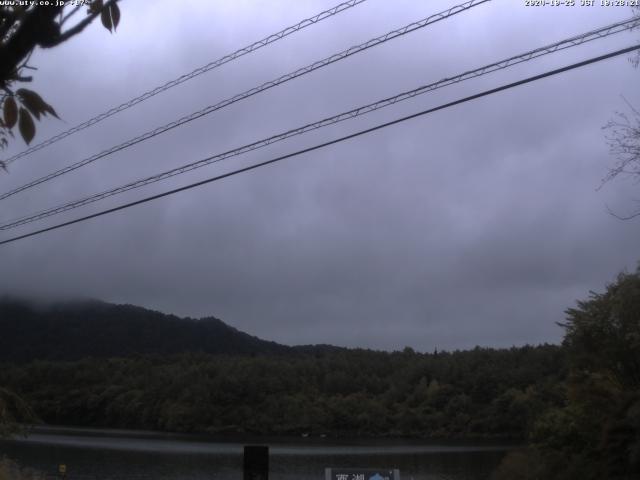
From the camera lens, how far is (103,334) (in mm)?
119312

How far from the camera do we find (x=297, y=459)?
54312 millimetres

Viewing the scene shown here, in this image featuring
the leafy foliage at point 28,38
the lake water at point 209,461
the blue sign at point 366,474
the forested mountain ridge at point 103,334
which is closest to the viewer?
the leafy foliage at point 28,38

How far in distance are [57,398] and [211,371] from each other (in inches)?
896

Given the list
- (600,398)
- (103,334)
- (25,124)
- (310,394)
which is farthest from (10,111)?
(103,334)

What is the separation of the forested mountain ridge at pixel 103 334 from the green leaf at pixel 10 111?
2185 inches

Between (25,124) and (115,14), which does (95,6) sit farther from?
(25,124)

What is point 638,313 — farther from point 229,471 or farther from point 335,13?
point 229,471

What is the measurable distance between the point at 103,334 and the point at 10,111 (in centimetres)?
12107

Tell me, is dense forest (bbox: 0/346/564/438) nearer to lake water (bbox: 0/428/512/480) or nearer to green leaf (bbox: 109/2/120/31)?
lake water (bbox: 0/428/512/480)

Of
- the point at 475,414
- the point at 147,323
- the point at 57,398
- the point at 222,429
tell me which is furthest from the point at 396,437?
the point at 147,323

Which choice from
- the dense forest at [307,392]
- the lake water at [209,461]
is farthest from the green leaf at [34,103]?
the dense forest at [307,392]

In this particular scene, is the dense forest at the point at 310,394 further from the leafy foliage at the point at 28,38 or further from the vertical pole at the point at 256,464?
the leafy foliage at the point at 28,38

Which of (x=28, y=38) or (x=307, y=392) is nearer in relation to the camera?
(x=28, y=38)

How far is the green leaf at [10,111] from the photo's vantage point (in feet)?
10.7
